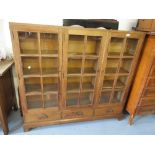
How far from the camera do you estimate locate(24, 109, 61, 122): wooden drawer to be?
1685 millimetres

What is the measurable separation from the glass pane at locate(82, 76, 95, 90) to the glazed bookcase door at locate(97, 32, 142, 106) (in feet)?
0.41

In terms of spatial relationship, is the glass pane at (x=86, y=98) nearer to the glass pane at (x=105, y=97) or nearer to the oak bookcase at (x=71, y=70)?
the oak bookcase at (x=71, y=70)

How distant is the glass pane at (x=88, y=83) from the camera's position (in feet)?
5.83

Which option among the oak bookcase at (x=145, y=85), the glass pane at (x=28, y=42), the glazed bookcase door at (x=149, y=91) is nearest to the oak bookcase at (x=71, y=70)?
the glass pane at (x=28, y=42)

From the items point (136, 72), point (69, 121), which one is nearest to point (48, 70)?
point (69, 121)

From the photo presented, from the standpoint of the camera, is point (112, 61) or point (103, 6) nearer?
point (103, 6)

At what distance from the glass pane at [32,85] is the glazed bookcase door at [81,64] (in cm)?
35

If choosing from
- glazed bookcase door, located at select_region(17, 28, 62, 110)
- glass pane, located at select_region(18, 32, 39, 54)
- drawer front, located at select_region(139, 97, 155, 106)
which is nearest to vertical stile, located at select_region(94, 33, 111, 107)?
glazed bookcase door, located at select_region(17, 28, 62, 110)

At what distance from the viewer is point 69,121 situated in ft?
6.12

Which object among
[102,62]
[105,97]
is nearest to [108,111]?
[105,97]

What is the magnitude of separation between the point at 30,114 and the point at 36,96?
24 centimetres

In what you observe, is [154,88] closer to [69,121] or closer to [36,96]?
[69,121]

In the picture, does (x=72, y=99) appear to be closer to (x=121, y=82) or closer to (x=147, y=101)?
(x=121, y=82)

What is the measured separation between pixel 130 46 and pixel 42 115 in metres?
1.45
